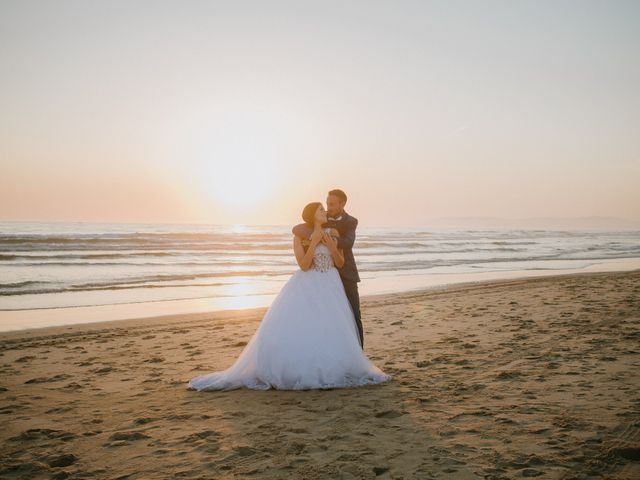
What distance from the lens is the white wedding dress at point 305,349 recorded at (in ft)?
19.0

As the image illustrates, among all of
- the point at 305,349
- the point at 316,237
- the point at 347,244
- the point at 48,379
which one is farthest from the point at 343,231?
the point at 48,379

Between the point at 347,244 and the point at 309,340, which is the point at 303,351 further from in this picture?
the point at 347,244

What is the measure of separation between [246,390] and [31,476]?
2.58 metres

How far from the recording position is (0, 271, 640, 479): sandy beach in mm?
3721

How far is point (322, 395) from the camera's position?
554 centimetres

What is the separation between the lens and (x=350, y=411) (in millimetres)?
4945

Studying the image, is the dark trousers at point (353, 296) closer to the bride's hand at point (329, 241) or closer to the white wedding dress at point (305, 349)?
the white wedding dress at point (305, 349)

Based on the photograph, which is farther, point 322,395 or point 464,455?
point 322,395

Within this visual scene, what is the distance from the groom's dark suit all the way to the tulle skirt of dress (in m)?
0.34

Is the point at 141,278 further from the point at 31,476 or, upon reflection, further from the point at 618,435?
the point at 618,435

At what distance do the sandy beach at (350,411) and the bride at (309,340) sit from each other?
0.65ft

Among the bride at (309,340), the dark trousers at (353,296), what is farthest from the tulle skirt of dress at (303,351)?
the dark trousers at (353,296)

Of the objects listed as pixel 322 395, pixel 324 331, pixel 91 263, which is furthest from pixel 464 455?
pixel 91 263

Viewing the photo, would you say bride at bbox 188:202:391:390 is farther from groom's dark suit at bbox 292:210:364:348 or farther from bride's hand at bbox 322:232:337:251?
groom's dark suit at bbox 292:210:364:348
